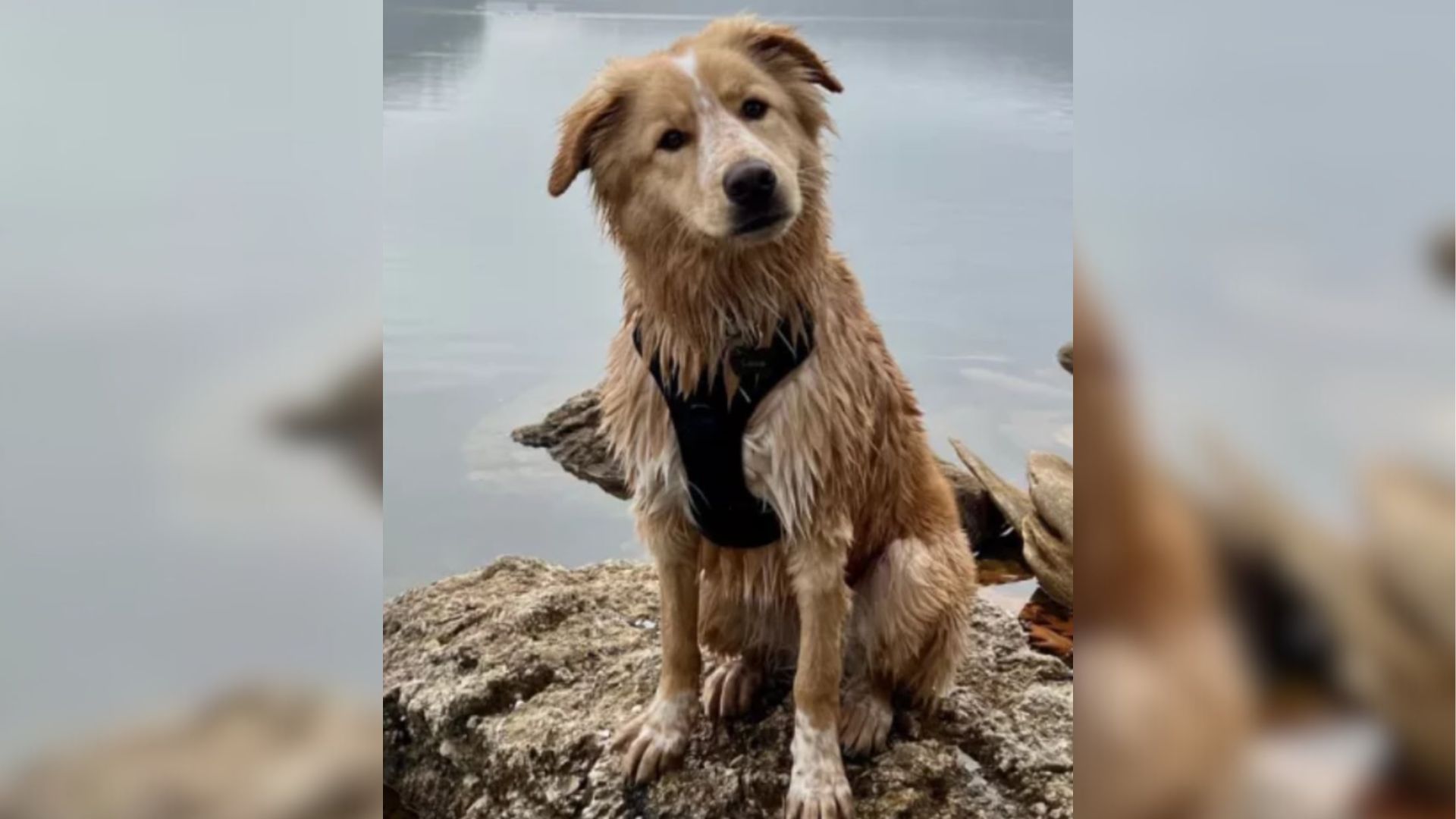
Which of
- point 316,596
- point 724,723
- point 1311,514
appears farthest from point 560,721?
point 1311,514

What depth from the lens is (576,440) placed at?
7.79 ft

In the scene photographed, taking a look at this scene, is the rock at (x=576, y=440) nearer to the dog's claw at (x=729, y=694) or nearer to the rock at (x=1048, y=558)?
the dog's claw at (x=729, y=694)

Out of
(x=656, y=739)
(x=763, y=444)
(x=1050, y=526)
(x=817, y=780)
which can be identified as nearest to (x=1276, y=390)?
(x=763, y=444)

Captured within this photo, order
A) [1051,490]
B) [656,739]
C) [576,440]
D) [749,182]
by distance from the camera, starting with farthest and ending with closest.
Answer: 1. [576,440]
2. [1051,490]
3. [656,739]
4. [749,182]

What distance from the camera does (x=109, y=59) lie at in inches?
36.3

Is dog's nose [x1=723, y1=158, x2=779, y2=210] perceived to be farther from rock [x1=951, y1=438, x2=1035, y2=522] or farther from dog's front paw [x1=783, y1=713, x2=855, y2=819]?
rock [x1=951, y1=438, x2=1035, y2=522]

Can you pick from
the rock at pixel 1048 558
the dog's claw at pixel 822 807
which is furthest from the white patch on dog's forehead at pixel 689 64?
the rock at pixel 1048 558

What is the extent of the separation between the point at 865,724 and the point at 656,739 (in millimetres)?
344

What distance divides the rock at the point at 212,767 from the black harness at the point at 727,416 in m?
0.69

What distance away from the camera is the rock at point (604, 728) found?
65.0 inches

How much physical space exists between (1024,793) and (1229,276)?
1110 mm

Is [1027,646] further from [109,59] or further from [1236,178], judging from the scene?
[109,59]

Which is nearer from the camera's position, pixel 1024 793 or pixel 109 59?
pixel 109 59

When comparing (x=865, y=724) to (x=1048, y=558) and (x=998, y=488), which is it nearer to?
(x=1048, y=558)
